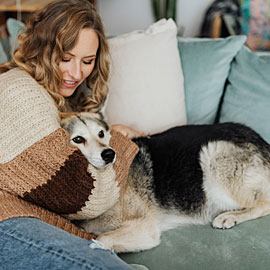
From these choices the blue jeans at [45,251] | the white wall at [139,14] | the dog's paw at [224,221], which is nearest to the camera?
the blue jeans at [45,251]

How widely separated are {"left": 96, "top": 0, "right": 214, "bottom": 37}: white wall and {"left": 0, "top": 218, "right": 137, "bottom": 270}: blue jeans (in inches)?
148

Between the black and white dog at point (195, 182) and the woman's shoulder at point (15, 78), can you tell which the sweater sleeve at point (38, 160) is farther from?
the black and white dog at point (195, 182)

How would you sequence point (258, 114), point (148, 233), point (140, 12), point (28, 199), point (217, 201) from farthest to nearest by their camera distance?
point (140, 12) → point (258, 114) → point (217, 201) → point (148, 233) → point (28, 199)

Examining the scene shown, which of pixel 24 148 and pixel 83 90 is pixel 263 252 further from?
pixel 83 90

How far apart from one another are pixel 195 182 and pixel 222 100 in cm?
76

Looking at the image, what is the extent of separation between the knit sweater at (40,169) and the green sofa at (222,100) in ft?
1.06

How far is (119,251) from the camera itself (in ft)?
5.10

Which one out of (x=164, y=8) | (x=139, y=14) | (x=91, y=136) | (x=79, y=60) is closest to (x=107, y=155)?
(x=91, y=136)

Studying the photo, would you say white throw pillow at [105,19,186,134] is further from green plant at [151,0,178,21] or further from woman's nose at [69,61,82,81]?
green plant at [151,0,178,21]

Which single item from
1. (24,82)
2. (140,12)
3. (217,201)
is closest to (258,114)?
(217,201)

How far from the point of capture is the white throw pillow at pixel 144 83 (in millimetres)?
2139

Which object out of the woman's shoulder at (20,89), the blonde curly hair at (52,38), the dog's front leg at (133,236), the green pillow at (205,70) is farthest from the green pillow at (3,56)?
the dog's front leg at (133,236)

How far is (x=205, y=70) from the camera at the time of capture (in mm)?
2252

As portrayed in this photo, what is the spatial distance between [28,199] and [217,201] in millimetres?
912
